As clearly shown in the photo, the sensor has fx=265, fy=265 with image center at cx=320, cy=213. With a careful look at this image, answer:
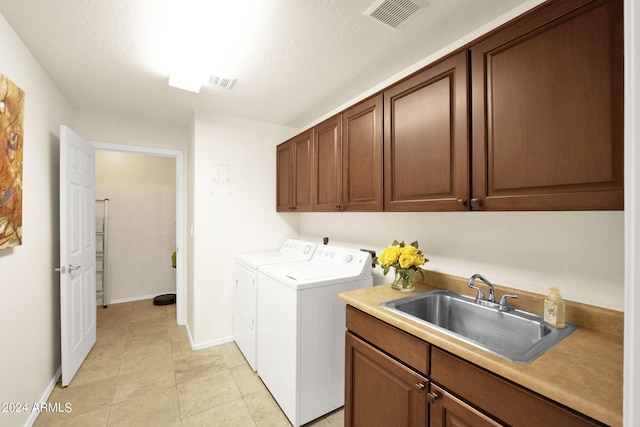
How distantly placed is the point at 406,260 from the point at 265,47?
5.17ft

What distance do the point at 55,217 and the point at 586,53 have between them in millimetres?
3476

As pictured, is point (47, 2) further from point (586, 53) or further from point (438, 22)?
point (586, 53)

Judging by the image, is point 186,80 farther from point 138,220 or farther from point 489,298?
point 138,220

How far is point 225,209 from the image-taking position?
2871 millimetres

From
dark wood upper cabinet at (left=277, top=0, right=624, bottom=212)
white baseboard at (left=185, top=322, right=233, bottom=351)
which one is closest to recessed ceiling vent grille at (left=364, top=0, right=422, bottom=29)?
dark wood upper cabinet at (left=277, top=0, right=624, bottom=212)

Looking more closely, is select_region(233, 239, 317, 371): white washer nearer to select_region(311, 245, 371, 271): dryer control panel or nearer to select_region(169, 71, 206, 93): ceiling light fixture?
select_region(311, 245, 371, 271): dryer control panel

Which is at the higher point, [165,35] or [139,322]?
[165,35]

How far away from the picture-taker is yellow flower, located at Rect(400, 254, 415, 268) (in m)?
1.56

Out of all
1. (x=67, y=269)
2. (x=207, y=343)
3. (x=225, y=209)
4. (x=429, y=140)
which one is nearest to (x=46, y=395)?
(x=67, y=269)

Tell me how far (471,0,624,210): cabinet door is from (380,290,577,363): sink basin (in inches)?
20.9

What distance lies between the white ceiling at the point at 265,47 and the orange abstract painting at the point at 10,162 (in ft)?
1.35

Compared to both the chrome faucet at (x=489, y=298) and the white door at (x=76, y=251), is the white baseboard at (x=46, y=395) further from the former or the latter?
the chrome faucet at (x=489, y=298)

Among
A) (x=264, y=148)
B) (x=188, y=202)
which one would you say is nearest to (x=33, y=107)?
(x=188, y=202)

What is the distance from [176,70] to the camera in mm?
1915
